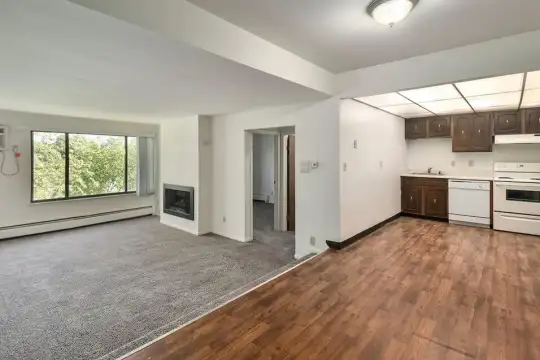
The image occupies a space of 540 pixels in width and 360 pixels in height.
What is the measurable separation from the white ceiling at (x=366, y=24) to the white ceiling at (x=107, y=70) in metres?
0.39

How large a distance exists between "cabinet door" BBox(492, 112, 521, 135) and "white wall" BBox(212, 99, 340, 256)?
139 inches

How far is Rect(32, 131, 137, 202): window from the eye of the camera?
5738 millimetres

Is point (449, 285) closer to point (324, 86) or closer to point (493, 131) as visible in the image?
point (324, 86)

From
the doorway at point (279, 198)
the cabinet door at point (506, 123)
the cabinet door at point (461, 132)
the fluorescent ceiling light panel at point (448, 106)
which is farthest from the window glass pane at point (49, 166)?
the cabinet door at point (506, 123)

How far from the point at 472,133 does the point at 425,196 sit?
1.47 metres

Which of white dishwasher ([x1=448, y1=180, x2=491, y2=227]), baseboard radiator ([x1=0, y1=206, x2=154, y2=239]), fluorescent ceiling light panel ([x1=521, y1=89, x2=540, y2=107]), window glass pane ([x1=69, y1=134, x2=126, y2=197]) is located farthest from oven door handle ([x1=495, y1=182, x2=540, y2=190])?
window glass pane ([x1=69, y1=134, x2=126, y2=197])

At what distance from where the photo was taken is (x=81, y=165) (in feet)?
20.7

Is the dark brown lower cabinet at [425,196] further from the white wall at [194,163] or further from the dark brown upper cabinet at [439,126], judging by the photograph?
the white wall at [194,163]

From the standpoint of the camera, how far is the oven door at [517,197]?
478 centimetres

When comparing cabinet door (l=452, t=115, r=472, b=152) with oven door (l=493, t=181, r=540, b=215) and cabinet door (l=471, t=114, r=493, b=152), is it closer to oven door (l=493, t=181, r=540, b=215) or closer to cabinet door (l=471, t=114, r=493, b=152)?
cabinet door (l=471, t=114, r=493, b=152)

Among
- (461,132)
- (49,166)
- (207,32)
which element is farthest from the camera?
(49,166)

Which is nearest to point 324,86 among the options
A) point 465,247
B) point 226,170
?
point 226,170

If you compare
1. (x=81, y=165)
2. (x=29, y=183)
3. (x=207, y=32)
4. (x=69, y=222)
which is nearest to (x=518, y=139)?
(x=207, y=32)

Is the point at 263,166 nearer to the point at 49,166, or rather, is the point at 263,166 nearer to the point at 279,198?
the point at 279,198
